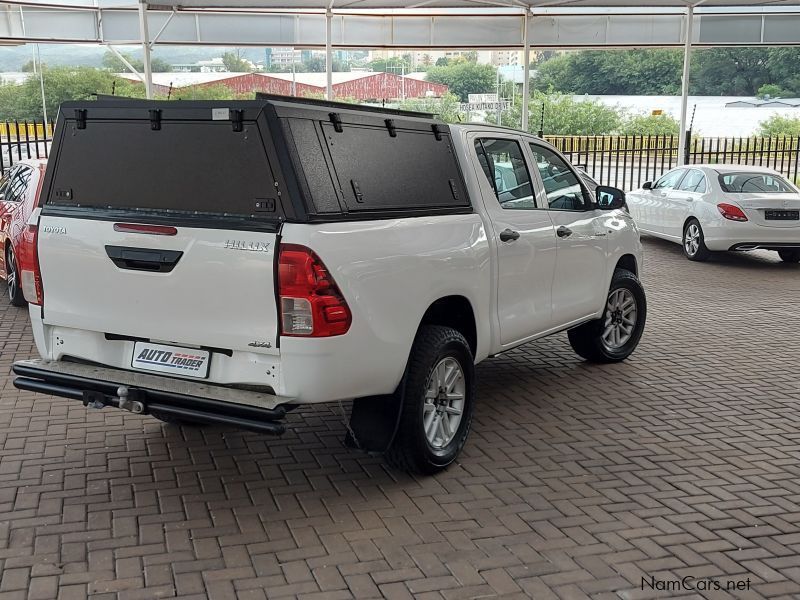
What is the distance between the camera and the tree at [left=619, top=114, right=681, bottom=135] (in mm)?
41250

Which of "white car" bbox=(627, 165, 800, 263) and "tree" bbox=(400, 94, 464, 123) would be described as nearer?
"white car" bbox=(627, 165, 800, 263)

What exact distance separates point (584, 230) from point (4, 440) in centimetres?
451

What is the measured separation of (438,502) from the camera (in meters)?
4.84

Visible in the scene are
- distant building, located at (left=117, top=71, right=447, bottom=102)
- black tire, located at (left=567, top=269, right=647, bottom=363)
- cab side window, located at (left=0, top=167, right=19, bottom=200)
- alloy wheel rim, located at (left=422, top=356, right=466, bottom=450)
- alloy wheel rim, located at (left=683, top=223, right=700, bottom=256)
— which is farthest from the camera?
distant building, located at (left=117, top=71, right=447, bottom=102)

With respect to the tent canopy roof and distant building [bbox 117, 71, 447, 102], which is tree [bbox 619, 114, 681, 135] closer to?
distant building [bbox 117, 71, 447, 102]

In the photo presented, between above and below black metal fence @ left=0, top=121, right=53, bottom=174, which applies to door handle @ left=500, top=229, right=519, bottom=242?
below

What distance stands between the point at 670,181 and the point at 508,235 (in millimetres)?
10719

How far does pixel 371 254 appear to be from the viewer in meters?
4.55

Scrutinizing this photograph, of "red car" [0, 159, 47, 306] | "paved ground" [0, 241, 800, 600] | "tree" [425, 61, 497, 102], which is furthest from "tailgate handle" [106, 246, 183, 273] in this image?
A: "tree" [425, 61, 497, 102]

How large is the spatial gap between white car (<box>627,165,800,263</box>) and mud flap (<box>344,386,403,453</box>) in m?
10.4

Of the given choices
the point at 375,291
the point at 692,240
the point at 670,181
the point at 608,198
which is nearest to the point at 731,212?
the point at 692,240

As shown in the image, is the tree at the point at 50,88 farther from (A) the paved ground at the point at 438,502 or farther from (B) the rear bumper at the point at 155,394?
(B) the rear bumper at the point at 155,394

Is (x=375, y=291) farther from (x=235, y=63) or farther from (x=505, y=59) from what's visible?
(x=235, y=63)

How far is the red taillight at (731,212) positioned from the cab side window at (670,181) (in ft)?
5.42
